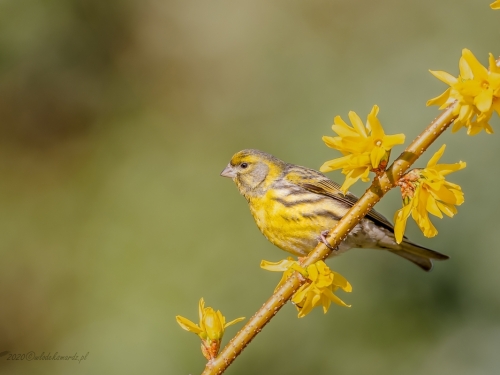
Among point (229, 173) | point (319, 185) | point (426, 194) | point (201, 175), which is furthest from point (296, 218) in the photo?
point (201, 175)

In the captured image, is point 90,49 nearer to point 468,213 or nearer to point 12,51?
point 12,51

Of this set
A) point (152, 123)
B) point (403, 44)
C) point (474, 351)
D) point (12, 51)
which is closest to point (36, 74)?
point (12, 51)

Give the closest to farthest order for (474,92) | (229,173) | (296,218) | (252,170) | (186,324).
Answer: (474,92) → (186,324) → (296,218) → (252,170) → (229,173)

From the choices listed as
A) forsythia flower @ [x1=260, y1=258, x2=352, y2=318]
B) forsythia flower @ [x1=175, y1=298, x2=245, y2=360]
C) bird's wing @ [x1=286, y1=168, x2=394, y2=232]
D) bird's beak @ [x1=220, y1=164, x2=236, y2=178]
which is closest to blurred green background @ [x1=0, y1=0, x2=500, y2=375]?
bird's wing @ [x1=286, y1=168, x2=394, y2=232]

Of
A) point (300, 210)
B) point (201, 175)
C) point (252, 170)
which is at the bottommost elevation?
point (201, 175)

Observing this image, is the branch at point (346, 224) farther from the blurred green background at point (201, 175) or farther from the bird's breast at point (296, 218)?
the blurred green background at point (201, 175)

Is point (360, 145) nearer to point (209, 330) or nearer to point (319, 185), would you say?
point (209, 330)
